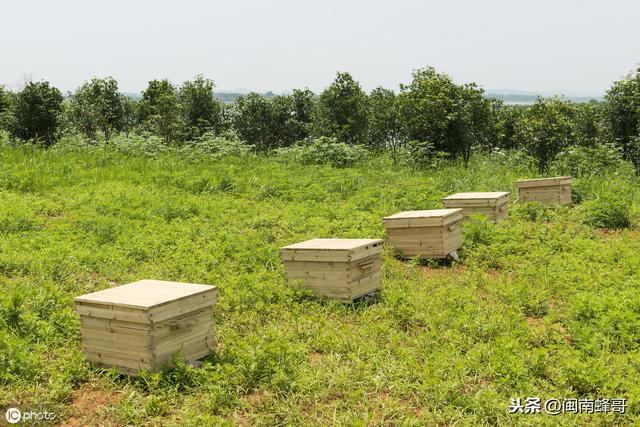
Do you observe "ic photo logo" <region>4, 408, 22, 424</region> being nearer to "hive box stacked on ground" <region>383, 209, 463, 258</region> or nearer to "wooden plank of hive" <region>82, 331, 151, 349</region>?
"wooden plank of hive" <region>82, 331, 151, 349</region>

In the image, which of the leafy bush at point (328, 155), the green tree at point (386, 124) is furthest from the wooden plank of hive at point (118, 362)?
the green tree at point (386, 124)

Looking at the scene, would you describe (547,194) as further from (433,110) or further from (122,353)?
(122,353)

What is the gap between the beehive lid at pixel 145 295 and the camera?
177 inches

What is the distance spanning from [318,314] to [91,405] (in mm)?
2551

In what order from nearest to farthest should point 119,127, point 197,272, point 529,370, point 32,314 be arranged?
point 529,370
point 32,314
point 197,272
point 119,127

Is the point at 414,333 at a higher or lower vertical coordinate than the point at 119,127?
lower

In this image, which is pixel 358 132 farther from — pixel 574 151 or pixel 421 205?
pixel 421 205

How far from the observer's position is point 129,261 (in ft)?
25.4

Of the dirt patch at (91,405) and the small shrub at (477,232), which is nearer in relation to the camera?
the dirt patch at (91,405)

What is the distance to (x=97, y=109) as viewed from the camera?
1102 inches

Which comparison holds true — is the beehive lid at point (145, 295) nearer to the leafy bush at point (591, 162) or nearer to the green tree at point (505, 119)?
the leafy bush at point (591, 162)

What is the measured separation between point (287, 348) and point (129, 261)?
3583mm

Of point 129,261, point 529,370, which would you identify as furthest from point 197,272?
point 529,370

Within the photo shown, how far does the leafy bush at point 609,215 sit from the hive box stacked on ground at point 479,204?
6.10 feet
